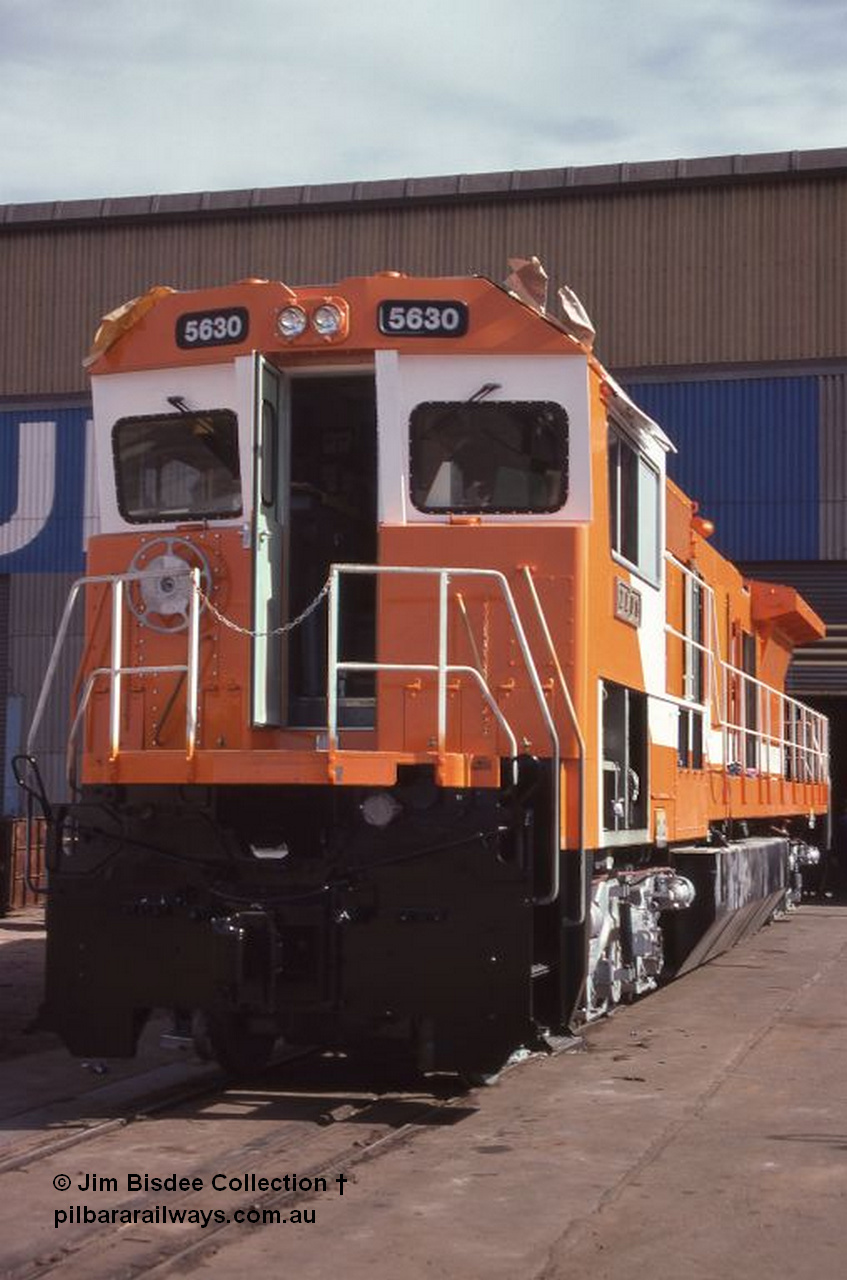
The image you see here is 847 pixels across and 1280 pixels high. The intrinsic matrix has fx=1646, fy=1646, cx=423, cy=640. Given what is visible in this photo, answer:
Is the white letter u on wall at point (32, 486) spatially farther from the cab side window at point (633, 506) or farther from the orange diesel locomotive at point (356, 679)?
the orange diesel locomotive at point (356, 679)

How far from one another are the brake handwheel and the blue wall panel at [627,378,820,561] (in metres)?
19.6

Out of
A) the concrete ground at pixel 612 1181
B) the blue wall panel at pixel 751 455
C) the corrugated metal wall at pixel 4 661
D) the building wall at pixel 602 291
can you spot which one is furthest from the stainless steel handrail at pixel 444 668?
the corrugated metal wall at pixel 4 661

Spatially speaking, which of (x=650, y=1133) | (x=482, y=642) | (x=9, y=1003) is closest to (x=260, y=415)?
(x=482, y=642)

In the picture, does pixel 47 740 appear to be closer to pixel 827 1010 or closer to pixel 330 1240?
pixel 827 1010

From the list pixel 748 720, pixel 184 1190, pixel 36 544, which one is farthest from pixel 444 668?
pixel 36 544

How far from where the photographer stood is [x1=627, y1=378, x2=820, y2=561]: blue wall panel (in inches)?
1098

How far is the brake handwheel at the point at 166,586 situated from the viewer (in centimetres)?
927

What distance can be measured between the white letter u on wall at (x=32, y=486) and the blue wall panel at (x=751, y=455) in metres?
10.8

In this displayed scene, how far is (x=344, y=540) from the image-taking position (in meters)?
9.83

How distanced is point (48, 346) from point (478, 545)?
76.4 feet

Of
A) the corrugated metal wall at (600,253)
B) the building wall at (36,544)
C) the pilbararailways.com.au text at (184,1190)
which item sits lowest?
the pilbararailways.com.au text at (184,1190)

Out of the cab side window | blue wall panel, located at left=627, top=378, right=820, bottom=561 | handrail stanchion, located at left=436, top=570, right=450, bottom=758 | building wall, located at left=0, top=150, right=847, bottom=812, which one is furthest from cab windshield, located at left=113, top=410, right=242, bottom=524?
building wall, located at left=0, top=150, right=847, bottom=812

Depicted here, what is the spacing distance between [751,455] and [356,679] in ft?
64.6

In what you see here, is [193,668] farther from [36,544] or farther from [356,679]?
[36,544]
